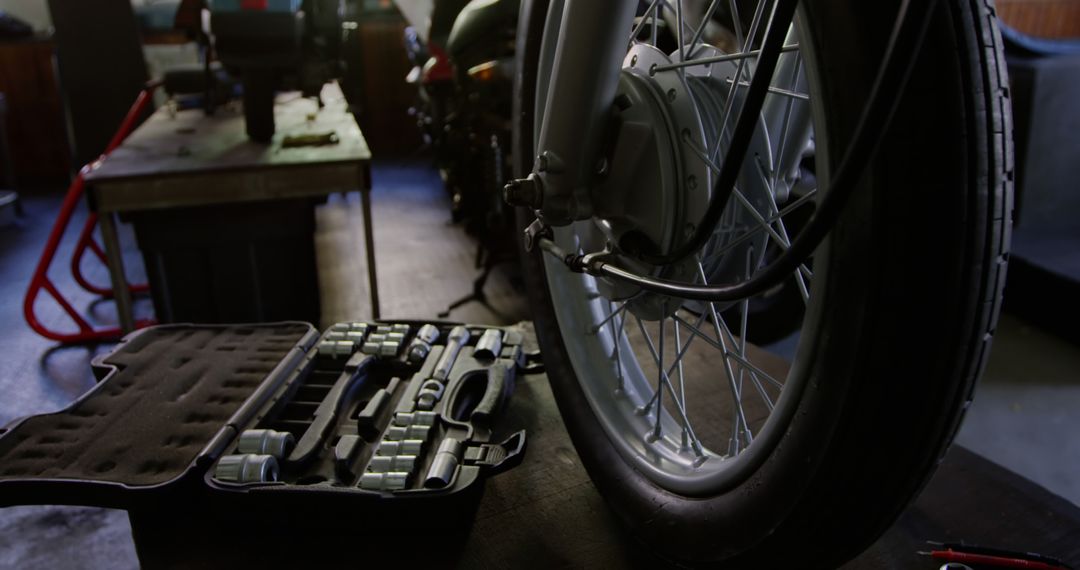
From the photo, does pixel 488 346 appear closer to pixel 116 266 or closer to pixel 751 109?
pixel 751 109

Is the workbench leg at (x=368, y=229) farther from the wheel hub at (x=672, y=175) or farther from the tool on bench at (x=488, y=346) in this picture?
the wheel hub at (x=672, y=175)

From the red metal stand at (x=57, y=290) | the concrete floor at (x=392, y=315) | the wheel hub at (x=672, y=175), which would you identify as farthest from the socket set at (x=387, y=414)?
the red metal stand at (x=57, y=290)

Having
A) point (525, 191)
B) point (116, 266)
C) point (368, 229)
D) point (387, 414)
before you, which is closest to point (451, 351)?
point (387, 414)

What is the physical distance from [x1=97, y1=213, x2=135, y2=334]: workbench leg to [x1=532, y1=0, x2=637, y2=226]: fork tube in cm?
127

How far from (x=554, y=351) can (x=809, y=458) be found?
0.42 meters

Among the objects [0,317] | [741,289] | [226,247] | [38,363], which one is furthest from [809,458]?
[0,317]

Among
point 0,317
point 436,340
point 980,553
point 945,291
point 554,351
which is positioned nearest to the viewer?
point 945,291

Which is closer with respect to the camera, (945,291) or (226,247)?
(945,291)

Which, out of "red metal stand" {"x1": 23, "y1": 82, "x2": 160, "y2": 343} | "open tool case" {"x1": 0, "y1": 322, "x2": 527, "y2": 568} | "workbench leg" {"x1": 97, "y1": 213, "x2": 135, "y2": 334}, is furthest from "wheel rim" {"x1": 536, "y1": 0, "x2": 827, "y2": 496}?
"red metal stand" {"x1": 23, "y1": 82, "x2": 160, "y2": 343}

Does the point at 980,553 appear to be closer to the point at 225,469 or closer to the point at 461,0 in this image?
the point at 225,469

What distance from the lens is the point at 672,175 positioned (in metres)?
0.64

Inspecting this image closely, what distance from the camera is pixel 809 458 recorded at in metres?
0.47

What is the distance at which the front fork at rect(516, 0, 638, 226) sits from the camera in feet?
2.13

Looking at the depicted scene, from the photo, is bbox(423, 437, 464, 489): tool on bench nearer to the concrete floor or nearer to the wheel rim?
the wheel rim
